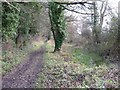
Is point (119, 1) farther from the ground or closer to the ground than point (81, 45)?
farther from the ground

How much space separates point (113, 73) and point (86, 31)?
9.64 feet

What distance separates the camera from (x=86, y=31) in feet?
28.3

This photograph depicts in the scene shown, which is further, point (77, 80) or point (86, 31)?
point (86, 31)

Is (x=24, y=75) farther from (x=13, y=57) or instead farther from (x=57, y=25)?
(x=57, y=25)

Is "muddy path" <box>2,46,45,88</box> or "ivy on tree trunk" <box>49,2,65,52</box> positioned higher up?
"ivy on tree trunk" <box>49,2,65,52</box>

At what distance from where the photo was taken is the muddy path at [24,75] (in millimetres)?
5888

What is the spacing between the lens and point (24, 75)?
22.7 ft

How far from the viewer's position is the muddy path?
5.89 m

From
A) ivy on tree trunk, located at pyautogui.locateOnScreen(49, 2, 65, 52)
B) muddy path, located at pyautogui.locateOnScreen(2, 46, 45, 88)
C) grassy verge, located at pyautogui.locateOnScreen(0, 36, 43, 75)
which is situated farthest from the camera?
ivy on tree trunk, located at pyautogui.locateOnScreen(49, 2, 65, 52)

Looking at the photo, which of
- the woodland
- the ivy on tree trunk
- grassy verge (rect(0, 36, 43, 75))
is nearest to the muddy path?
the woodland

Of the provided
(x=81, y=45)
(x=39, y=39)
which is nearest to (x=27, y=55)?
(x=39, y=39)

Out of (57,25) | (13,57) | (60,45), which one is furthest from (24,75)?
(57,25)

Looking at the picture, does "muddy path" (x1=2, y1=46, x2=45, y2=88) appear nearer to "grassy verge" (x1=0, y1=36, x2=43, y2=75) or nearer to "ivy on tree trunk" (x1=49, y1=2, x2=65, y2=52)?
"grassy verge" (x1=0, y1=36, x2=43, y2=75)

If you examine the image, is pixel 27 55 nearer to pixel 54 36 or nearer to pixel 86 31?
pixel 54 36
